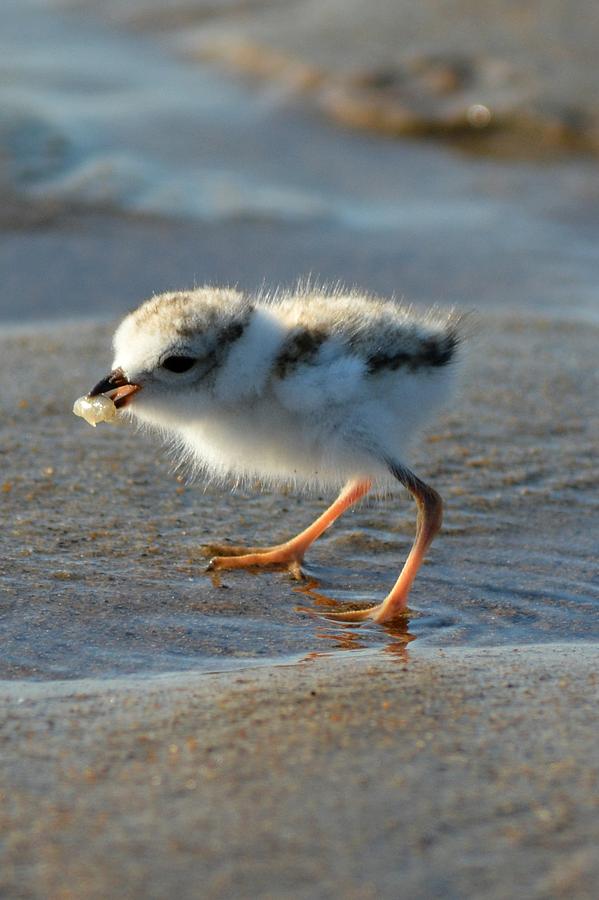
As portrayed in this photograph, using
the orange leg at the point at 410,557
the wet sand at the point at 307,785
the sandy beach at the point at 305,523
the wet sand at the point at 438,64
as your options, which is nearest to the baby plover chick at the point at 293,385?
the orange leg at the point at 410,557

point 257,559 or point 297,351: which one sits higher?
point 297,351

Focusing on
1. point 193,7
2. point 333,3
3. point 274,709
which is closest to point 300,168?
point 333,3

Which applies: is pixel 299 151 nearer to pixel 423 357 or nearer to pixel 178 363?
pixel 423 357

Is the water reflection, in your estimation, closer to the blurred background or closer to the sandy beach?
the sandy beach

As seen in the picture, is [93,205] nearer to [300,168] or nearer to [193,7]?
[300,168]

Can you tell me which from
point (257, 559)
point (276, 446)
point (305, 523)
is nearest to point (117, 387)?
point (276, 446)

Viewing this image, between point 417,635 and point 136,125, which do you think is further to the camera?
point 136,125
